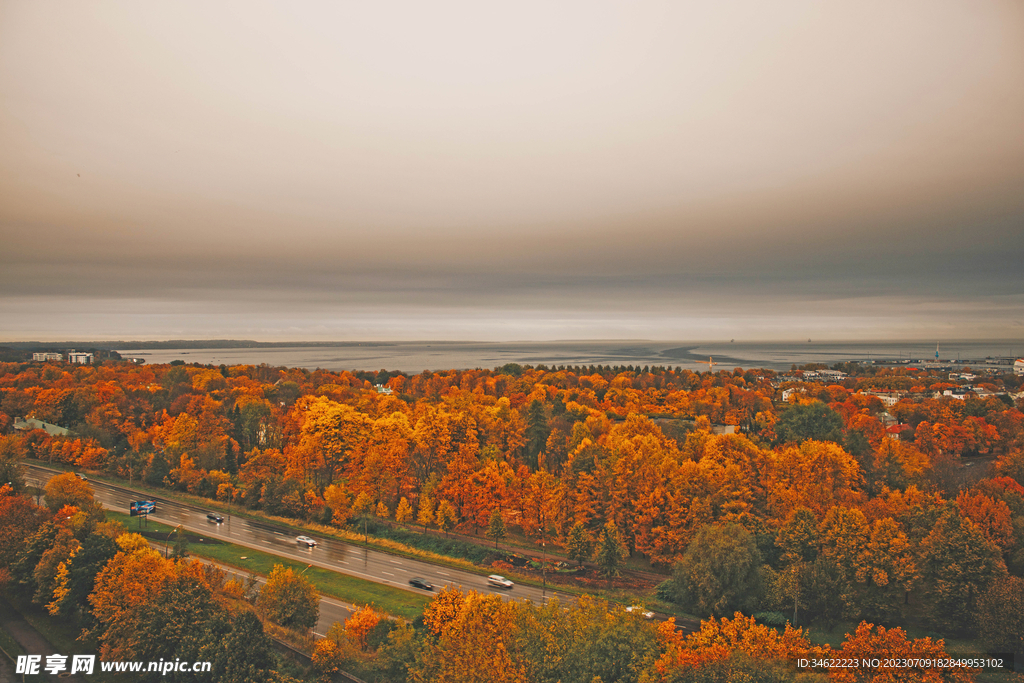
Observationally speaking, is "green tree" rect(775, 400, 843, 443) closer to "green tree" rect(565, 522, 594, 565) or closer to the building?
the building

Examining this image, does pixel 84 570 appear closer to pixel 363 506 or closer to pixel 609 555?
pixel 363 506

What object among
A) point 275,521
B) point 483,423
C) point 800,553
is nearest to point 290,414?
point 275,521

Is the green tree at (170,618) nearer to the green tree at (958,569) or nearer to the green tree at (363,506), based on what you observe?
the green tree at (363,506)

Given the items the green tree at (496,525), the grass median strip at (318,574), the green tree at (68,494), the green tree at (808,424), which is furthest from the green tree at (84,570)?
the green tree at (808,424)

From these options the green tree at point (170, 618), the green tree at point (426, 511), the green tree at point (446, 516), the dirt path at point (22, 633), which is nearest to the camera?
the green tree at point (170, 618)

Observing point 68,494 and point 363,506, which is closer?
point 68,494

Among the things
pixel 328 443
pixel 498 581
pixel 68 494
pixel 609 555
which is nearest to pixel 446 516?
pixel 498 581

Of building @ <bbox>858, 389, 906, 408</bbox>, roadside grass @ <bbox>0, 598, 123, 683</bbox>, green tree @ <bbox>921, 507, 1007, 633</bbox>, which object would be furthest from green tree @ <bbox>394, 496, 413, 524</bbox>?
building @ <bbox>858, 389, 906, 408</bbox>
